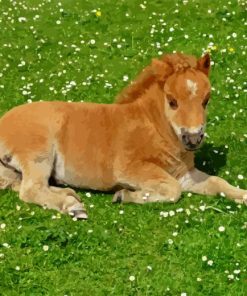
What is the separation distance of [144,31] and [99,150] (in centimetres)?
851

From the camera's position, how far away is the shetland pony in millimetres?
10234

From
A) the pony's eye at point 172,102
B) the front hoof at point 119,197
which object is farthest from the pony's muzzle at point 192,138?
the front hoof at point 119,197

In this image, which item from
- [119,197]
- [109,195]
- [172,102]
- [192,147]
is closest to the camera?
[192,147]

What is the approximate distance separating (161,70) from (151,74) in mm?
365

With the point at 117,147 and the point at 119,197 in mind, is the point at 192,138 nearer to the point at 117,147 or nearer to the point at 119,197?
the point at 117,147

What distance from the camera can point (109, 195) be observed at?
10742mm

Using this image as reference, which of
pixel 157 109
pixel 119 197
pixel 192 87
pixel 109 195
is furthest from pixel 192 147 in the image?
pixel 109 195

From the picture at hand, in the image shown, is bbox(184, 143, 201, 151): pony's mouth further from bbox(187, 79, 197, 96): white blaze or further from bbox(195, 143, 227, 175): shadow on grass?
bbox(195, 143, 227, 175): shadow on grass

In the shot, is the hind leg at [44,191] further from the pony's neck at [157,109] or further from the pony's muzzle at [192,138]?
the pony's muzzle at [192,138]

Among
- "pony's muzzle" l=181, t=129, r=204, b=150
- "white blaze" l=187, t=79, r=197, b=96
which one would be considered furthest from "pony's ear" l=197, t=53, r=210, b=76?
"pony's muzzle" l=181, t=129, r=204, b=150

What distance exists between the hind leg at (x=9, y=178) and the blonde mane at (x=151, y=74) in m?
2.06

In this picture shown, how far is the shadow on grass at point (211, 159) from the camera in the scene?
38.5 ft

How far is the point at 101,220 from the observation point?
987 cm

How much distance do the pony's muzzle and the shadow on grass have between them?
6.01 ft
